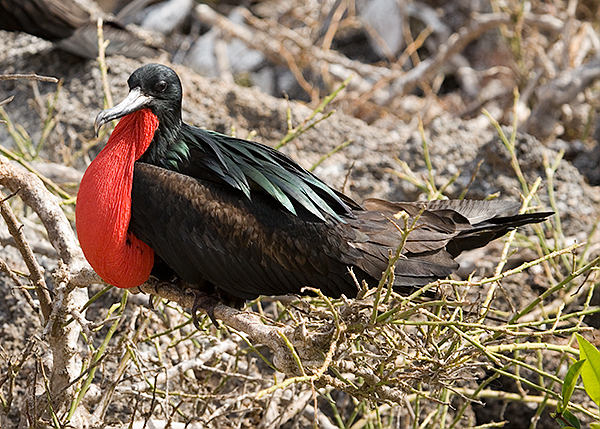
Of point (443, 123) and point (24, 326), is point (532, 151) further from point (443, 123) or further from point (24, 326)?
point (24, 326)

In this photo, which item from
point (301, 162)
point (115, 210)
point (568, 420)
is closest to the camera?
point (568, 420)

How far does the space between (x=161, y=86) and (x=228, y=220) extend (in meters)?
0.39

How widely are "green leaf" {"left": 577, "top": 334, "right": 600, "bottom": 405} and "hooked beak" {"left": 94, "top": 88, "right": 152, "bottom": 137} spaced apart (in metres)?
1.12

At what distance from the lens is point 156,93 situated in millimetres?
1964

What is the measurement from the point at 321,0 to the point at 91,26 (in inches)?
96.1

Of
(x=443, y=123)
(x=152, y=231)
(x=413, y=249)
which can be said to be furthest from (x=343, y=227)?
(x=443, y=123)

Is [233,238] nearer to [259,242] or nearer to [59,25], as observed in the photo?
[259,242]

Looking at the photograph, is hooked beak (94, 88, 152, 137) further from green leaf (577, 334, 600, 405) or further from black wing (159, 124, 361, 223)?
green leaf (577, 334, 600, 405)

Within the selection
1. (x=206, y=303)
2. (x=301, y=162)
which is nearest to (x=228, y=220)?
(x=206, y=303)

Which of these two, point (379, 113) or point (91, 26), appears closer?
point (91, 26)

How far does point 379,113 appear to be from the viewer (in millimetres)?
4723

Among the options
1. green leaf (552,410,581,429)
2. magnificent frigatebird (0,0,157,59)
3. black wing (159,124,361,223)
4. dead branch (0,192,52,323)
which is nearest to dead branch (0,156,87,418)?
dead branch (0,192,52,323)

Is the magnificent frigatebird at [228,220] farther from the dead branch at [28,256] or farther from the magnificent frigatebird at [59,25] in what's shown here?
the magnificent frigatebird at [59,25]

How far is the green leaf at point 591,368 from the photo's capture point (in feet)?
4.79
